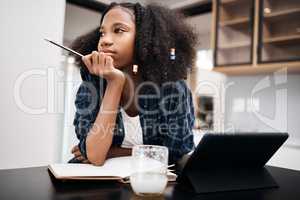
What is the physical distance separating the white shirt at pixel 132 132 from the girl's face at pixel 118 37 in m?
0.19

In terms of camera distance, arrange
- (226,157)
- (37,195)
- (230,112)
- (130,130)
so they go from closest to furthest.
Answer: (37,195) → (226,157) → (130,130) → (230,112)

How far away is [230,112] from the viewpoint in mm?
2535

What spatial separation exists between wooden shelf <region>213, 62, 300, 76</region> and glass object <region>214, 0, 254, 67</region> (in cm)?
4

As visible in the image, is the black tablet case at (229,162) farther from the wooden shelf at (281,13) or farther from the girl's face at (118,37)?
the wooden shelf at (281,13)

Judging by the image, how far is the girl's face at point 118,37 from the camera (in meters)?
0.79

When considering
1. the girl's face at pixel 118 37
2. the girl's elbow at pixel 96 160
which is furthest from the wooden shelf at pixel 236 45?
the girl's elbow at pixel 96 160

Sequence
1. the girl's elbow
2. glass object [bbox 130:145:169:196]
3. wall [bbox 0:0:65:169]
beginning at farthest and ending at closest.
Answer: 1. wall [bbox 0:0:65:169]
2. the girl's elbow
3. glass object [bbox 130:145:169:196]

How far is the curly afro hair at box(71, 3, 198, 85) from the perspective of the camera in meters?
0.89

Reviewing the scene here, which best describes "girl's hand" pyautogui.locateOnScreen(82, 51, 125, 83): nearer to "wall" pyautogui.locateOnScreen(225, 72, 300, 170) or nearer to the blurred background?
the blurred background

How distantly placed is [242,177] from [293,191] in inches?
3.9

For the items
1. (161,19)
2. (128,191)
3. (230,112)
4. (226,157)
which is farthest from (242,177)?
(230,112)

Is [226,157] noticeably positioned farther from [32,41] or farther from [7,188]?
[32,41]

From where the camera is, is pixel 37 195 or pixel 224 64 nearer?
pixel 37 195

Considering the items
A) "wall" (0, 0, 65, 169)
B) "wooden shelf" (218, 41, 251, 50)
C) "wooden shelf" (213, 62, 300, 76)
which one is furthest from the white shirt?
"wooden shelf" (218, 41, 251, 50)
